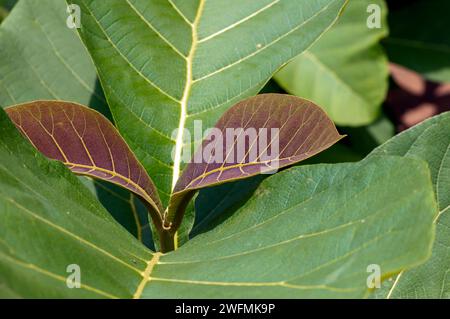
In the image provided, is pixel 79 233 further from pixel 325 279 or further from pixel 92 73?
pixel 92 73

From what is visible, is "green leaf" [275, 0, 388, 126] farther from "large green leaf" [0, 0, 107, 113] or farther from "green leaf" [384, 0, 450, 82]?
"large green leaf" [0, 0, 107, 113]


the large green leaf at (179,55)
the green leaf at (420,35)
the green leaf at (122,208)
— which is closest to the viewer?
the large green leaf at (179,55)

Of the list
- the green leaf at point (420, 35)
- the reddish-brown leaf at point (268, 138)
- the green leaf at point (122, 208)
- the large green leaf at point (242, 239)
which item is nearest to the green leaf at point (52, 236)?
the large green leaf at point (242, 239)

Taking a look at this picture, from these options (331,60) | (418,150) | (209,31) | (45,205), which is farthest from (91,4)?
(331,60)

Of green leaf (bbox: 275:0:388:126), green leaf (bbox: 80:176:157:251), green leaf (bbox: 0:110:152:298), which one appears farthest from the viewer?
green leaf (bbox: 275:0:388:126)

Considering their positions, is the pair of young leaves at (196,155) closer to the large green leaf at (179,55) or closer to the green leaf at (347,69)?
the large green leaf at (179,55)

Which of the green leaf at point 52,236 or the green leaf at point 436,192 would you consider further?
the green leaf at point 436,192

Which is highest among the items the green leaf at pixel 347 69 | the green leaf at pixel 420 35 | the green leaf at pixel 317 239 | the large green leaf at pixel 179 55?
the green leaf at pixel 420 35

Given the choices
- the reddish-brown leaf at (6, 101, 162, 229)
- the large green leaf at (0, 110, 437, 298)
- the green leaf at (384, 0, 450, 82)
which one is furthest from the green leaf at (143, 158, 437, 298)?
the green leaf at (384, 0, 450, 82)
